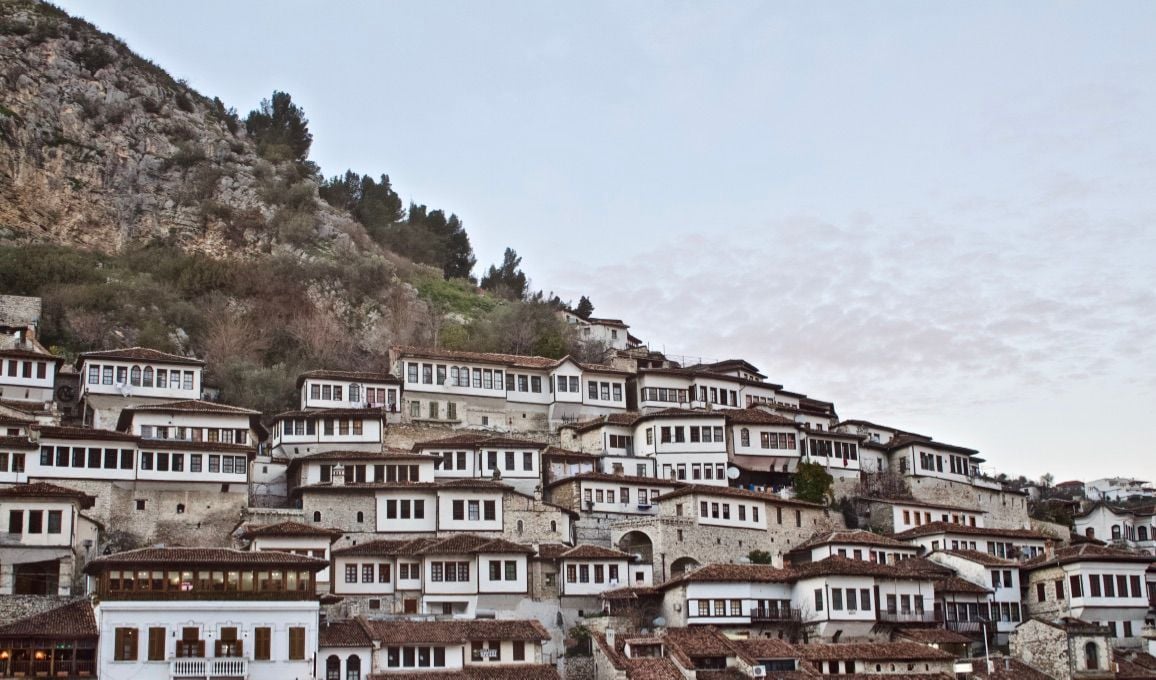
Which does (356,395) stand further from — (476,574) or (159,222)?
(159,222)

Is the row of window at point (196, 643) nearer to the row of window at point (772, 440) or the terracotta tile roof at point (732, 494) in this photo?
the terracotta tile roof at point (732, 494)

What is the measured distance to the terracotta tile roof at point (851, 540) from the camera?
55000mm

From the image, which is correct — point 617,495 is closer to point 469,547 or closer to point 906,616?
point 469,547

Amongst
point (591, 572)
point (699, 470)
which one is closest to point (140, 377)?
point (591, 572)

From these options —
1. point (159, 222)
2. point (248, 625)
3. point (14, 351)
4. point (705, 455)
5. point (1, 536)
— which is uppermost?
point (159, 222)

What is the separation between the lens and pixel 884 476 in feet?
224

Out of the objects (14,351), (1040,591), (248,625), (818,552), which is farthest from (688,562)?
(14,351)

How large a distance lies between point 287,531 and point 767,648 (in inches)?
710

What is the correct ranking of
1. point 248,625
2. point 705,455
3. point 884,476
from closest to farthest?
point 248,625 → point 705,455 → point 884,476

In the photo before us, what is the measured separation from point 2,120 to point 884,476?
189 ft

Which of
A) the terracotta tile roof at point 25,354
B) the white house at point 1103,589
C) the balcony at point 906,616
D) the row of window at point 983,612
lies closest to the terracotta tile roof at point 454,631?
the balcony at point 906,616

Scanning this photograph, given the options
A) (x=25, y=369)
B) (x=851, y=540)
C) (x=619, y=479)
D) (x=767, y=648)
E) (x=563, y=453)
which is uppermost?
(x=25, y=369)

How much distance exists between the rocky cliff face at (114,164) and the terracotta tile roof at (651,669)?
166 feet

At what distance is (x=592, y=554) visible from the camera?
51.8 meters
